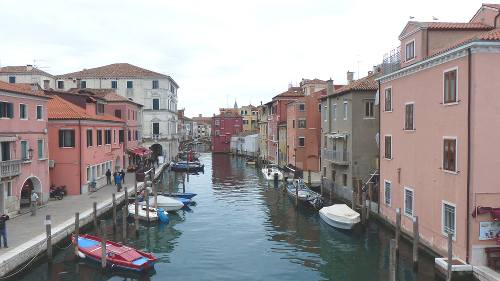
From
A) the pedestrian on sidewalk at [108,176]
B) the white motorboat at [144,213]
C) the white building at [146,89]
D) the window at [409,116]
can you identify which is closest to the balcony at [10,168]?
the white motorboat at [144,213]

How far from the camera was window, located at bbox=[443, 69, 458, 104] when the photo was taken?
679 inches

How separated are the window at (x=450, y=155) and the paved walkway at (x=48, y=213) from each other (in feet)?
57.1

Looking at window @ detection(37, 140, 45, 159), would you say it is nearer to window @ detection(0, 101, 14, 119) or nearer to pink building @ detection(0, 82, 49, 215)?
pink building @ detection(0, 82, 49, 215)

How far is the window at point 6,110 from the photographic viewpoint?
23750mm

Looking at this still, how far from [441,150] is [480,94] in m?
3.11

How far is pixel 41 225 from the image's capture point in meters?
22.3

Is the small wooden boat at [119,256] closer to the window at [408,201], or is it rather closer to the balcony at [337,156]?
the window at [408,201]

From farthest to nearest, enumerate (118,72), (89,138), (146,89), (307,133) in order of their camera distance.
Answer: (118,72), (146,89), (307,133), (89,138)

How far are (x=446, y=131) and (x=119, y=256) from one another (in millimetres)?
14113

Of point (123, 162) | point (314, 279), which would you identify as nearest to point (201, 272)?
point (314, 279)

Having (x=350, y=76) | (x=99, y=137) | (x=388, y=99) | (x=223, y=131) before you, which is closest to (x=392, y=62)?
(x=388, y=99)

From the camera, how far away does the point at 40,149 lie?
2809 cm

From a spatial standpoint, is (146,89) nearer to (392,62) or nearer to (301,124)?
(301,124)

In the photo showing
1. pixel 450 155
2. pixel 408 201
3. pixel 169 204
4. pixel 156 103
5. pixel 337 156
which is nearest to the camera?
pixel 450 155
